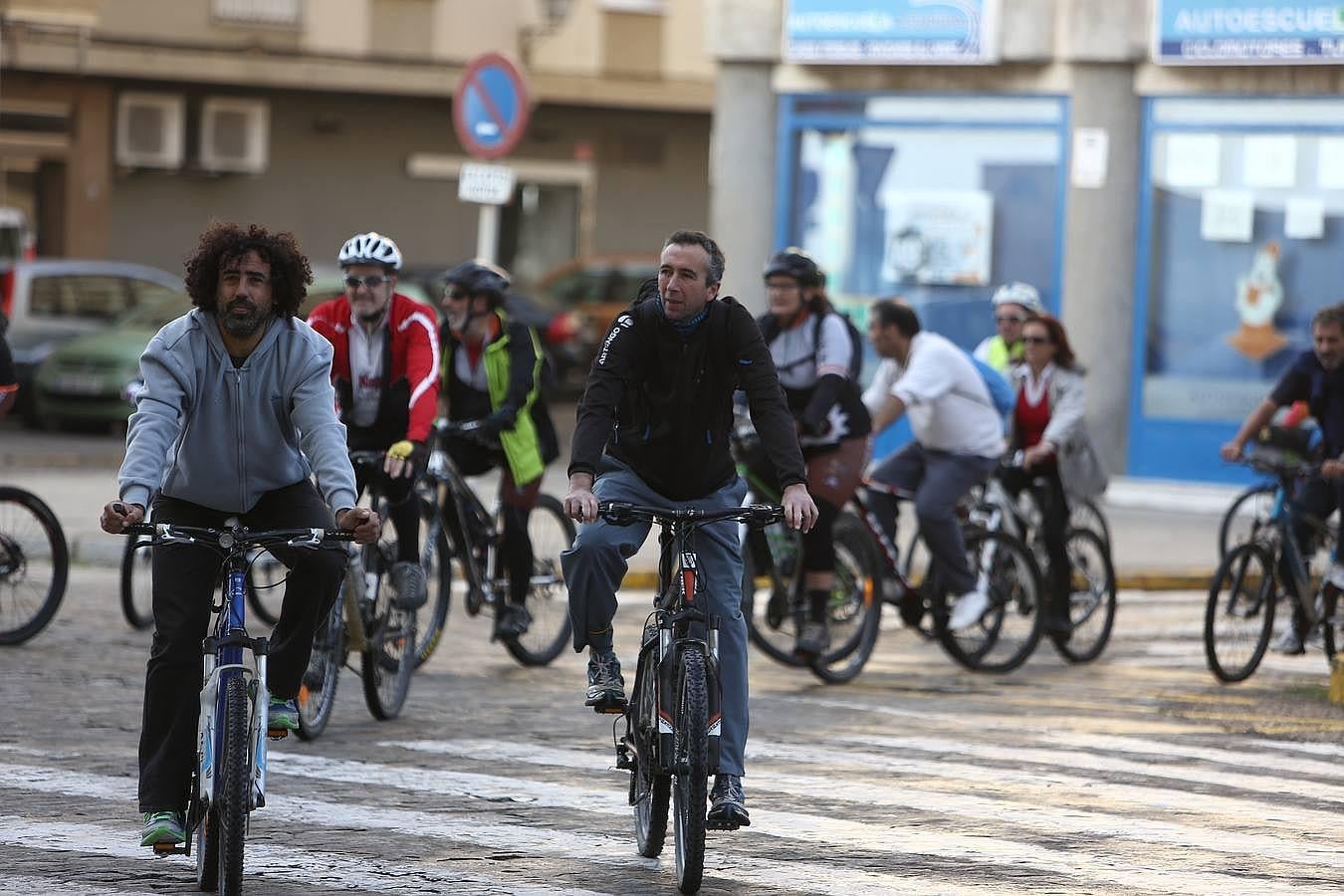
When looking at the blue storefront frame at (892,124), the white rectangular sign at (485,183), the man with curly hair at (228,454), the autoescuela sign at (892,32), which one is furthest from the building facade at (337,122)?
the man with curly hair at (228,454)

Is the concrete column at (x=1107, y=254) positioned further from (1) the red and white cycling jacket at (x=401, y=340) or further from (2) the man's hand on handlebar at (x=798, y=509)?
(2) the man's hand on handlebar at (x=798, y=509)

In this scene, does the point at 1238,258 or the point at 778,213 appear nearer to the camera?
the point at 1238,258

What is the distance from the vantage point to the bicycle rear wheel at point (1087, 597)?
1250 cm

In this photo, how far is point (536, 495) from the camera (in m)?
11.5

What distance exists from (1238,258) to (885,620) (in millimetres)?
7017

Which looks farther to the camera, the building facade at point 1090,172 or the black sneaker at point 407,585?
the building facade at point 1090,172

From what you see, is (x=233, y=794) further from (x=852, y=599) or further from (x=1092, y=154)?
(x=1092, y=154)

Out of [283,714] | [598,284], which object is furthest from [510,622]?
[598,284]

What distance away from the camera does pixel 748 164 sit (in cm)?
2123

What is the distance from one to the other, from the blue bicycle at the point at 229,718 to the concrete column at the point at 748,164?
14.9 meters

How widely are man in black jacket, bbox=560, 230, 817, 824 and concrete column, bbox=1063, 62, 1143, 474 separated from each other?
12889 millimetres

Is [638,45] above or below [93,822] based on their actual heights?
above

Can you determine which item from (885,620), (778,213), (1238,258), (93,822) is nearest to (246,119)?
(778,213)

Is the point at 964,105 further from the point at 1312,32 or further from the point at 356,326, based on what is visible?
the point at 356,326
